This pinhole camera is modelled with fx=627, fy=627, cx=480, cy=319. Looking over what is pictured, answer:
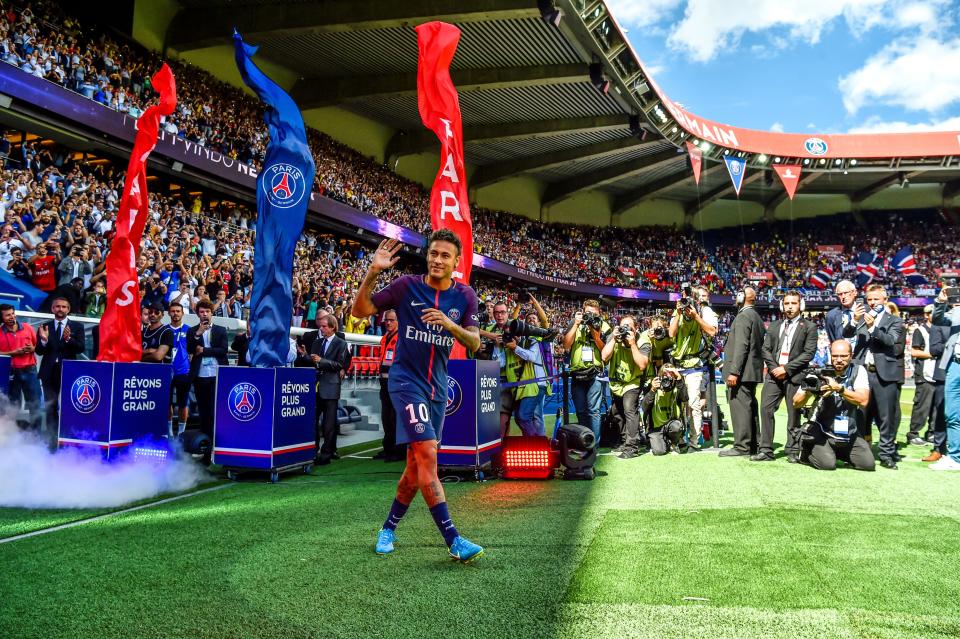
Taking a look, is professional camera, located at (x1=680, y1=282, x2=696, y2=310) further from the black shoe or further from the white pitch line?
the white pitch line

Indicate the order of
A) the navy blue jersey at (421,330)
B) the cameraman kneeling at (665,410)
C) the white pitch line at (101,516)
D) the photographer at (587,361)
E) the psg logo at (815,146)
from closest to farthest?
1. the navy blue jersey at (421,330)
2. the white pitch line at (101,516)
3. the photographer at (587,361)
4. the cameraman kneeling at (665,410)
5. the psg logo at (815,146)

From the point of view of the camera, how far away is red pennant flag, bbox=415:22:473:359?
727cm

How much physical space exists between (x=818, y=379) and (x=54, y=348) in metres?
8.77

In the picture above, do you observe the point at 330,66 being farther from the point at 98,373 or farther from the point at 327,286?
the point at 98,373

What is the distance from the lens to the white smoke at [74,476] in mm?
5250

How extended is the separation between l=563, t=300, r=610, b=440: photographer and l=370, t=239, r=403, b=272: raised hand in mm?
3952

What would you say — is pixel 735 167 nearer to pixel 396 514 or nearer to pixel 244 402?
pixel 244 402

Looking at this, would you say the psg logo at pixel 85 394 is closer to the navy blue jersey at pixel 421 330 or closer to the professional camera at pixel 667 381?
the navy blue jersey at pixel 421 330

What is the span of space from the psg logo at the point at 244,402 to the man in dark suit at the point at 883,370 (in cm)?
622

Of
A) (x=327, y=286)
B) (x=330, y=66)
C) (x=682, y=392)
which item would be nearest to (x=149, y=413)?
(x=682, y=392)

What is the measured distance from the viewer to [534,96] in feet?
79.9

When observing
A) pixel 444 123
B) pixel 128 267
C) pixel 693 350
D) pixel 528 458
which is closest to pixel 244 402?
pixel 128 267

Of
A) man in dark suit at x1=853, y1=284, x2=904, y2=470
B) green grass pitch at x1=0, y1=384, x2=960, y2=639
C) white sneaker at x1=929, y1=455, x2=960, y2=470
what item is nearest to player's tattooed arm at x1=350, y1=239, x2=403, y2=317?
green grass pitch at x1=0, y1=384, x2=960, y2=639

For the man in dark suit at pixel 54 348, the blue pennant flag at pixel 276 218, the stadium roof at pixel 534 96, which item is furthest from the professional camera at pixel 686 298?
the stadium roof at pixel 534 96
